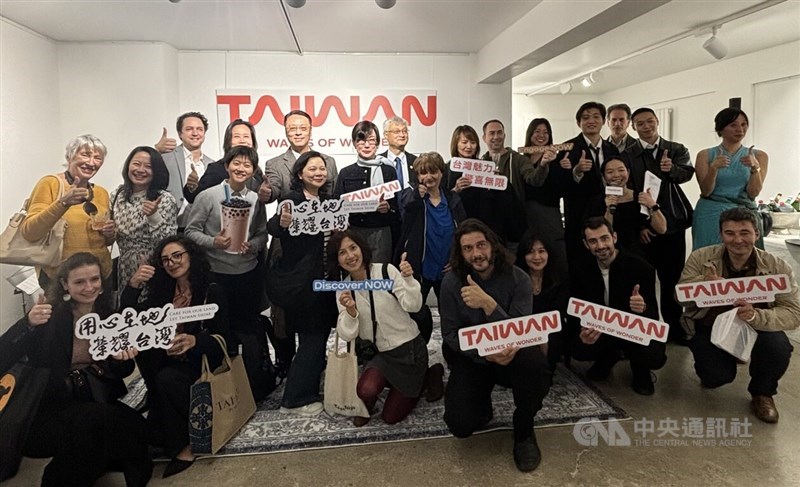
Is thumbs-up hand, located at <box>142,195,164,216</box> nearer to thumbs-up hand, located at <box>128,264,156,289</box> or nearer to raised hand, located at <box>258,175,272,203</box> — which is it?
thumbs-up hand, located at <box>128,264,156,289</box>

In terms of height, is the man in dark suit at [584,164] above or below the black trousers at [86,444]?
above

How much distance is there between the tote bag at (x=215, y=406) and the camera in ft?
6.98

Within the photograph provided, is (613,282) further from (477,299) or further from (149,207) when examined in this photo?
(149,207)

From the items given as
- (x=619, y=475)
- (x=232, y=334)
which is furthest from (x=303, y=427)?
(x=619, y=475)

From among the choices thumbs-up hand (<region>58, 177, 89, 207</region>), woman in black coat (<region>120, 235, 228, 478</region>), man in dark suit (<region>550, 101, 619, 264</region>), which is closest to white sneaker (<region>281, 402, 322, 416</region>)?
woman in black coat (<region>120, 235, 228, 478</region>)

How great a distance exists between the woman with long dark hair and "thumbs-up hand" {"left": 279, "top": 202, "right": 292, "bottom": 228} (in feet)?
1.81

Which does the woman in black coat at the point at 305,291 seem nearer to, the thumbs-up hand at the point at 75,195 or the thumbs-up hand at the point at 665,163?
the thumbs-up hand at the point at 75,195

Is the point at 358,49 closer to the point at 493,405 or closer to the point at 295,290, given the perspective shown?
the point at 295,290

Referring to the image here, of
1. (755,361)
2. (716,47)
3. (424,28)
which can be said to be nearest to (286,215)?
(424,28)

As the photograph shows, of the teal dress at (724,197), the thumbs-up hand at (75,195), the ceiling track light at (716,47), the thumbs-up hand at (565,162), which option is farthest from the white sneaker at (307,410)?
the ceiling track light at (716,47)

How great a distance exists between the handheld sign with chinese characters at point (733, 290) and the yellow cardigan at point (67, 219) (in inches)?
114

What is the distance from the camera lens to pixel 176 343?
217cm

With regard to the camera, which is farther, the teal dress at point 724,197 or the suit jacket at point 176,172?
the teal dress at point 724,197

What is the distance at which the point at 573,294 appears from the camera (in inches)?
100.0
